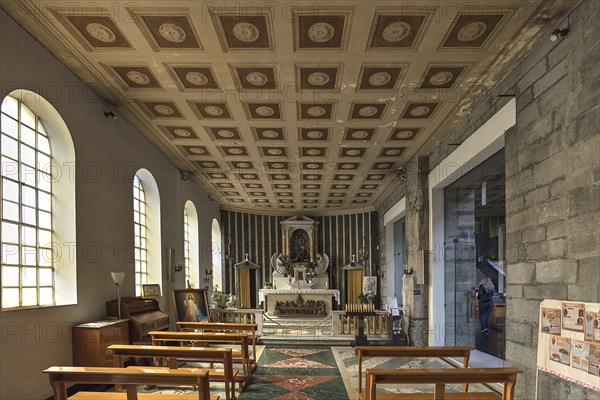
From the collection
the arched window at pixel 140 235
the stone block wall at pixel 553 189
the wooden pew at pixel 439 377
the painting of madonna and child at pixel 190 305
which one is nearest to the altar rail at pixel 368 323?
the painting of madonna and child at pixel 190 305

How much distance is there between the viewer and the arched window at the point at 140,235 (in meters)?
9.44

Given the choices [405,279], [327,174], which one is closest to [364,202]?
[327,174]

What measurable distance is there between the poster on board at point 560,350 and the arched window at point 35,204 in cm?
565

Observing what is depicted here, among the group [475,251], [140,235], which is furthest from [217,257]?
[475,251]

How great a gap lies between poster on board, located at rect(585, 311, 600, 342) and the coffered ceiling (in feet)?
9.73

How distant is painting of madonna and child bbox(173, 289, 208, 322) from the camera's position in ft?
33.3

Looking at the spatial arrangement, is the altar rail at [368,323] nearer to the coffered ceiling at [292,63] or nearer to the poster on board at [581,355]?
the coffered ceiling at [292,63]

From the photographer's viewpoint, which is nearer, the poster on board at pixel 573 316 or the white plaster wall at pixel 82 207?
the poster on board at pixel 573 316

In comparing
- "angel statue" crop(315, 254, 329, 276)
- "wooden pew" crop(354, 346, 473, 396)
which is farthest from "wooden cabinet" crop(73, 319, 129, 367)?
"angel statue" crop(315, 254, 329, 276)

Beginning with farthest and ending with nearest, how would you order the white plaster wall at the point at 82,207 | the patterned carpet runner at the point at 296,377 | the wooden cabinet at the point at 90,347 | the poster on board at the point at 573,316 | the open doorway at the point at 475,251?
the open doorway at the point at 475,251 < the patterned carpet runner at the point at 296,377 < the wooden cabinet at the point at 90,347 < the white plaster wall at the point at 82,207 < the poster on board at the point at 573,316

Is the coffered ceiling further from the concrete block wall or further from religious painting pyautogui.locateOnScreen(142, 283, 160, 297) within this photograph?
religious painting pyautogui.locateOnScreen(142, 283, 160, 297)

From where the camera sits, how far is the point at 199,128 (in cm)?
880

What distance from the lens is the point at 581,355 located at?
155 inches

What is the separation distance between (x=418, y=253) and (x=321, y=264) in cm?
957
